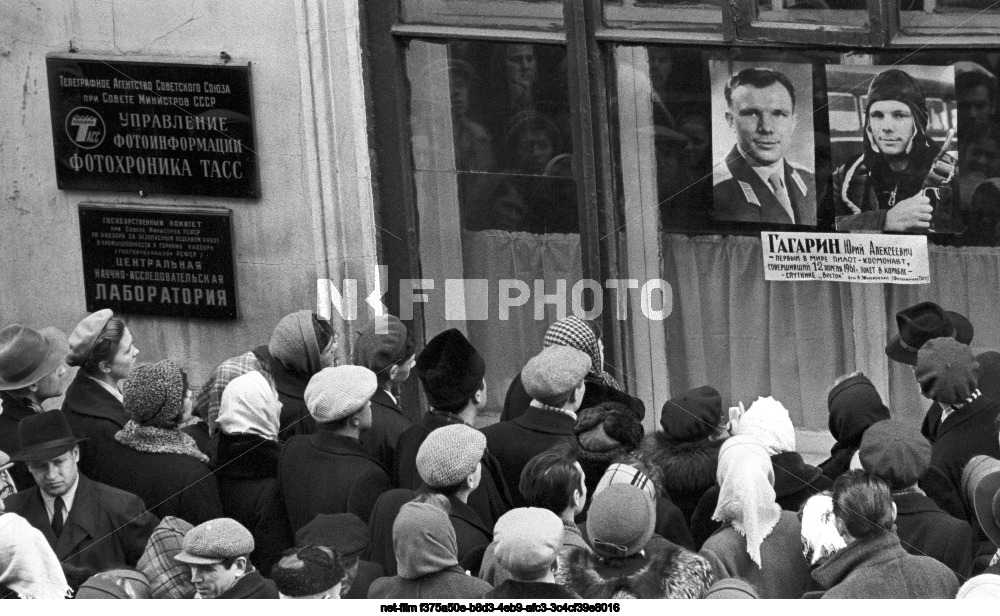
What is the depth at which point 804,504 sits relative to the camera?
5180 mm

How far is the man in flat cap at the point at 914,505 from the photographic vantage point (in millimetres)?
4980

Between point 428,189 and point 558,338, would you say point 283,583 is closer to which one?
point 558,338

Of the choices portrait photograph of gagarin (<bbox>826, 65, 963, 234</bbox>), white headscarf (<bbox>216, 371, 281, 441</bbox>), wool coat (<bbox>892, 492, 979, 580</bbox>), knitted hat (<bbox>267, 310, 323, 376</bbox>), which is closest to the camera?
wool coat (<bbox>892, 492, 979, 580</bbox>)

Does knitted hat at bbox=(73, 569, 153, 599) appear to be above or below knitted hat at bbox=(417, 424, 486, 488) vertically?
below

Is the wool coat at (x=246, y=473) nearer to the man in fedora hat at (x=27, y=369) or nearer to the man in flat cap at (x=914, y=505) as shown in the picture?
the man in fedora hat at (x=27, y=369)

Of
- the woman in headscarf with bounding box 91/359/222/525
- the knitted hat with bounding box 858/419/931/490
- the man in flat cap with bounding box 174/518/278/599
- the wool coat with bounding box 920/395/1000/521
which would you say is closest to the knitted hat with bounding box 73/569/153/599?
the man in flat cap with bounding box 174/518/278/599

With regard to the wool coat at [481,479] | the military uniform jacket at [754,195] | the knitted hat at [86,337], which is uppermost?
the military uniform jacket at [754,195]

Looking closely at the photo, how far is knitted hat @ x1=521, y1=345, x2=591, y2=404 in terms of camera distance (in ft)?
20.1

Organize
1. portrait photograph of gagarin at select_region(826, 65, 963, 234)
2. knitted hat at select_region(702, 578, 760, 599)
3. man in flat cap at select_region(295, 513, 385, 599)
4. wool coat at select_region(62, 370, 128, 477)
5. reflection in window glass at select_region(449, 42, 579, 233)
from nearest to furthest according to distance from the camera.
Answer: knitted hat at select_region(702, 578, 760, 599)
man in flat cap at select_region(295, 513, 385, 599)
wool coat at select_region(62, 370, 128, 477)
portrait photograph of gagarin at select_region(826, 65, 963, 234)
reflection in window glass at select_region(449, 42, 579, 233)

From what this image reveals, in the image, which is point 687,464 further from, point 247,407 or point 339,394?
point 247,407

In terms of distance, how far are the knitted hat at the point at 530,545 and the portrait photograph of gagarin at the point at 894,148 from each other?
3.25 m

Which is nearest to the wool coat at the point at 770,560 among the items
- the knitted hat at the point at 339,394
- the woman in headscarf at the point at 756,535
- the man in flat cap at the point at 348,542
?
the woman in headscarf at the point at 756,535

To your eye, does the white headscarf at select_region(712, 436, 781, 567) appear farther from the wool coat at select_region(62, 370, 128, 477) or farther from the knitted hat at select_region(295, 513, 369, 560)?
the wool coat at select_region(62, 370, 128, 477)
